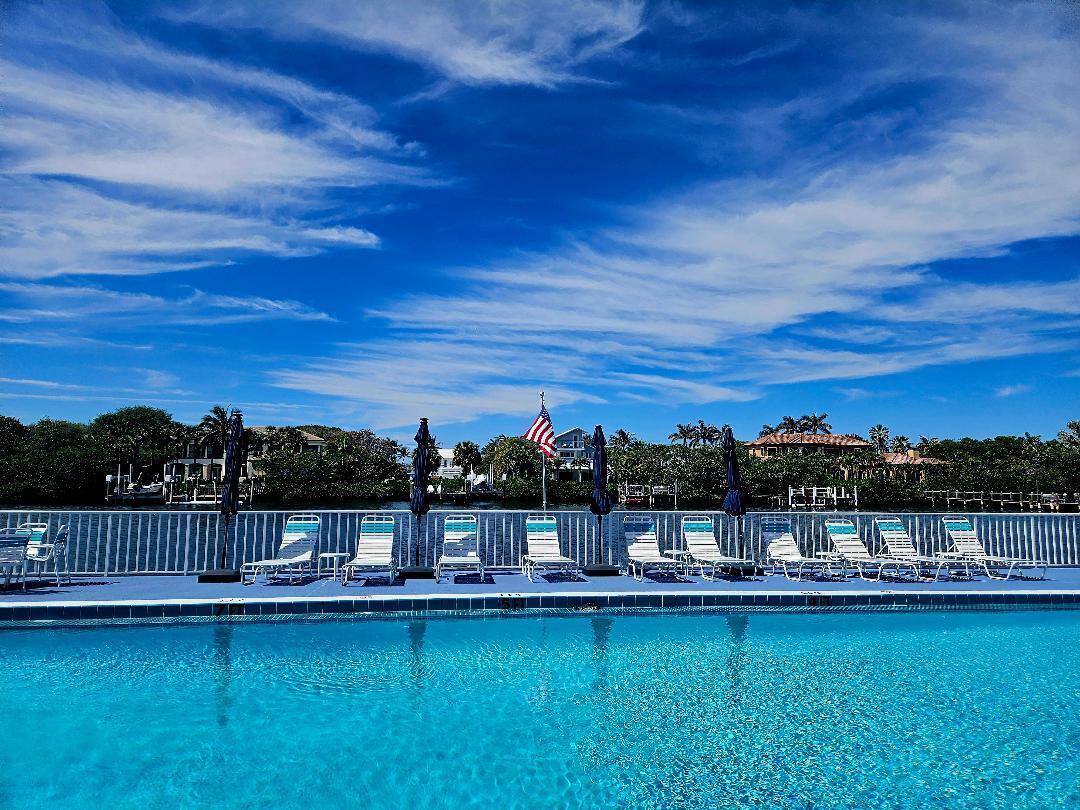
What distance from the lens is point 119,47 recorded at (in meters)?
12.5

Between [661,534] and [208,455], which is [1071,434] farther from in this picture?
[208,455]

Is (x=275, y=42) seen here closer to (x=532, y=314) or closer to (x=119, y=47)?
(x=119, y=47)

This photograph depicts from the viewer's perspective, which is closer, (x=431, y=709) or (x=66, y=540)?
(x=431, y=709)

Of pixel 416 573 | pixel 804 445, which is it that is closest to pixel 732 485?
pixel 416 573

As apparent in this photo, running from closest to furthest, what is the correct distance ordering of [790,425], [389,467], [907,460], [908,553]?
1. [908,553]
2. [389,467]
3. [907,460]
4. [790,425]

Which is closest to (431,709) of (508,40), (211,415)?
(508,40)

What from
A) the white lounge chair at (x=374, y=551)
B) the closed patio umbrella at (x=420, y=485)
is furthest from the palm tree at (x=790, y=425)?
the white lounge chair at (x=374, y=551)

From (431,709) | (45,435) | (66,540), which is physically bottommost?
(431,709)

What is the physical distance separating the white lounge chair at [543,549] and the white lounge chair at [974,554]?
6.48 m

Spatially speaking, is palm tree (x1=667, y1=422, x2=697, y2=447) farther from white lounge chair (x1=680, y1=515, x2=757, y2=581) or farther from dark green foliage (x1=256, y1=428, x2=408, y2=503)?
white lounge chair (x1=680, y1=515, x2=757, y2=581)

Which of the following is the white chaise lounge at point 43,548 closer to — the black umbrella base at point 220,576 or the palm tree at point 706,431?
the black umbrella base at point 220,576

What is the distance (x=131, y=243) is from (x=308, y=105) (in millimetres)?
7691

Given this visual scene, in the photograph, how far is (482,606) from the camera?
9.84 metres

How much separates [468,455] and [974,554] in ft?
232
